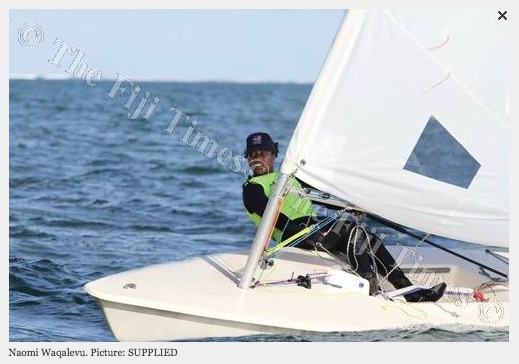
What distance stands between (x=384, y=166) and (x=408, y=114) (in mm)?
279

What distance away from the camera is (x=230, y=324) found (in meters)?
4.61

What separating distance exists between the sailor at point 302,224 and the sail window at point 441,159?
523 mm

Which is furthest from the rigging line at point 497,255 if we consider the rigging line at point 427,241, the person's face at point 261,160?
the person's face at point 261,160

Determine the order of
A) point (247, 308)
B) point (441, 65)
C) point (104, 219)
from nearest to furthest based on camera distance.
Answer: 1. point (247, 308)
2. point (441, 65)
3. point (104, 219)

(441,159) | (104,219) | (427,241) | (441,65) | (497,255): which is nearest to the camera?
(441,65)

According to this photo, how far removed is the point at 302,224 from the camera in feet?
17.0

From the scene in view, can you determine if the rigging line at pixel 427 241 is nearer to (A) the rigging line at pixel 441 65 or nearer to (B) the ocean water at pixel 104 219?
(B) the ocean water at pixel 104 219

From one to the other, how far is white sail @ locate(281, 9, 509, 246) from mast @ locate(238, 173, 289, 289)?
0.09 metres

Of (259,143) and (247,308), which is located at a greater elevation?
(259,143)

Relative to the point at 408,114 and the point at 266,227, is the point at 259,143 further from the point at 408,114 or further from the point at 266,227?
the point at 408,114

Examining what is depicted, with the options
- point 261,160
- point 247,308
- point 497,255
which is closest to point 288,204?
point 261,160

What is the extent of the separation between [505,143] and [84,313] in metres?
2.50

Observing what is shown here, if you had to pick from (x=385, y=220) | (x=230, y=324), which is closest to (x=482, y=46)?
(x=385, y=220)

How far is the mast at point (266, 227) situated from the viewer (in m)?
4.82
